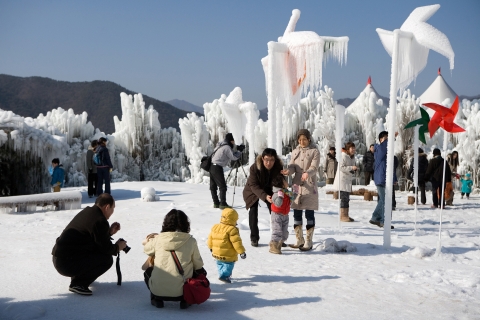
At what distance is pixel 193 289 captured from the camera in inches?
163

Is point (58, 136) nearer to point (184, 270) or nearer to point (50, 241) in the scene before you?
point (50, 241)

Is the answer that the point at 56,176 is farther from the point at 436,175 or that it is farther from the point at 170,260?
the point at 436,175

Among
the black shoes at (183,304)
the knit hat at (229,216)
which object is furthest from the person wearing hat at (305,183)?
the black shoes at (183,304)

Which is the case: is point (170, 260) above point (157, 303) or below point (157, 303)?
above

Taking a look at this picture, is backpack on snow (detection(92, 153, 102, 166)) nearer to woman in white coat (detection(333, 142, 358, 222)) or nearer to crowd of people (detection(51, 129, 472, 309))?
crowd of people (detection(51, 129, 472, 309))

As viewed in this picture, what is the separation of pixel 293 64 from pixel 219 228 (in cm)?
377

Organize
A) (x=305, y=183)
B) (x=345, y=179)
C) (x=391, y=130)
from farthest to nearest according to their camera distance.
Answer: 1. (x=345, y=179)
2. (x=391, y=130)
3. (x=305, y=183)

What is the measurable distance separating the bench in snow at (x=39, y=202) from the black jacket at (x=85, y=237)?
267 inches

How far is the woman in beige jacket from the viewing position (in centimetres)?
415

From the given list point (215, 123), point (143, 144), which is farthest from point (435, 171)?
point (143, 144)

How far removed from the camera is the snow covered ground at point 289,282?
164 inches

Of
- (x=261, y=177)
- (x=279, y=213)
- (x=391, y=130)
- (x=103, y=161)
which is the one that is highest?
(x=391, y=130)

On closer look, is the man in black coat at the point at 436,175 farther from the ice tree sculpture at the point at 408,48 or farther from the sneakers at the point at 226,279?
the sneakers at the point at 226,279

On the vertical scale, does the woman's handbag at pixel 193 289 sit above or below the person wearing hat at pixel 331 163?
below
